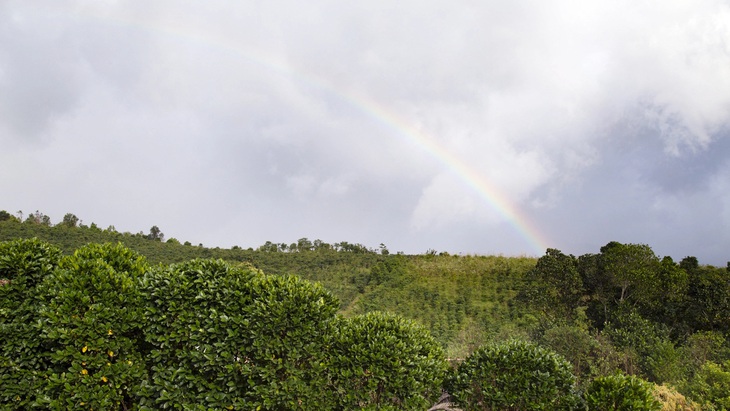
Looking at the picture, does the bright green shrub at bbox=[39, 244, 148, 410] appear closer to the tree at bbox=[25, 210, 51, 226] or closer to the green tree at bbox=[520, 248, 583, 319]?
the green tree at bbox=[520, 248, 583, 319]

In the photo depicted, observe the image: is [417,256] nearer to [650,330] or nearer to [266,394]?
[650,330]

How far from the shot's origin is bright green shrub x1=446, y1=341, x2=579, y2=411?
6352 mm

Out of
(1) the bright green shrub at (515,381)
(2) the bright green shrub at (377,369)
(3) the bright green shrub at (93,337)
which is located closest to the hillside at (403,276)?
(1) the bright green shrub at (515,381)

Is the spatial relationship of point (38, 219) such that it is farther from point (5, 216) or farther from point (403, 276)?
point (403, 276)

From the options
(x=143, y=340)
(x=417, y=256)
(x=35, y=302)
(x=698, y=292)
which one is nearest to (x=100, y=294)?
(x=143, y=340)

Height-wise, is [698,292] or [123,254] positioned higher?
[698,292]

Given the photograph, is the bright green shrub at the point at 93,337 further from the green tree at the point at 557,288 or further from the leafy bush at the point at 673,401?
the green tree at the point at 557,288

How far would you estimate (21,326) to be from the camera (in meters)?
6.77

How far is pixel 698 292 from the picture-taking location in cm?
1709

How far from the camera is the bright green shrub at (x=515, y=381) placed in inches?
250

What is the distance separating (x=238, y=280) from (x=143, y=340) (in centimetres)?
184

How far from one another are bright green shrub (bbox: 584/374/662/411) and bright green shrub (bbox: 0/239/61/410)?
7.93 meters

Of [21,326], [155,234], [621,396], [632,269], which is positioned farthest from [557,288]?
[155,234]

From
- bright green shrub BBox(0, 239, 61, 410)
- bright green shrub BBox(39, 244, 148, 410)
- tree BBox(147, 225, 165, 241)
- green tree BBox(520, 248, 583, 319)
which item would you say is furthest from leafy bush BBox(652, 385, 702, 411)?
tree BBox(147, 225, 165, 241)
